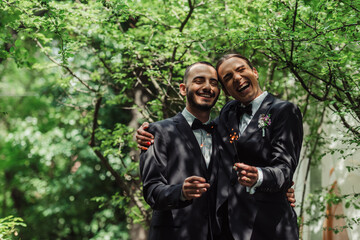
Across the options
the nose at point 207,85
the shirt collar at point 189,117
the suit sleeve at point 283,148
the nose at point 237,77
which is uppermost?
the nose at point 237,77

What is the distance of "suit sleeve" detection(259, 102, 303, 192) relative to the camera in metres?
2.23

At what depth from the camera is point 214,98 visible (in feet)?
9.70

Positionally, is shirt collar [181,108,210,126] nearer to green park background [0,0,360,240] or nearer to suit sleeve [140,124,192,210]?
suit sleeve [140,124,192,210]

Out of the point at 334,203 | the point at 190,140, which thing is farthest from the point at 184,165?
the point at 334,203

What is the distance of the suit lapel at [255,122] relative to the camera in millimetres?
2562

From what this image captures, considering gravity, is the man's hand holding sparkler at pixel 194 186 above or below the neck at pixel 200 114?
below

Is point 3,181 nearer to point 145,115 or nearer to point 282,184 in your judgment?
point 145,115

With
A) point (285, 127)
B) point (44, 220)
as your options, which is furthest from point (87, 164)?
point (285, 127)

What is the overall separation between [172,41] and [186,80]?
2523 mm

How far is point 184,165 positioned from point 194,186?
1.80 feet

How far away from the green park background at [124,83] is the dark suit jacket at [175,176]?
1.76m

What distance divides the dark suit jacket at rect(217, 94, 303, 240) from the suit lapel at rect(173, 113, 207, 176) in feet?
0.55

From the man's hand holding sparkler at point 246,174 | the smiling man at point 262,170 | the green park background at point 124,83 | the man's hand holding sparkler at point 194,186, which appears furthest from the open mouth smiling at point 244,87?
the green park background at point 124,83

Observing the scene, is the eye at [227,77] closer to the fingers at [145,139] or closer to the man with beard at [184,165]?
the man with beard at [184,165]
